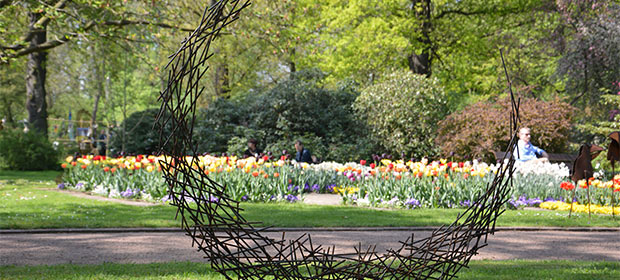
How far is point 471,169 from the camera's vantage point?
10312mm

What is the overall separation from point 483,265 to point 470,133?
405 inches

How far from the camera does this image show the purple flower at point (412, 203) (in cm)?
898

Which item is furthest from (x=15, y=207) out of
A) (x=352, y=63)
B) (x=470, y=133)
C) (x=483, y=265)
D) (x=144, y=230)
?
(x=352, y=63)

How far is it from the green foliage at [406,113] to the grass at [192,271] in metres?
11.5

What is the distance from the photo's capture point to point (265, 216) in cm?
750

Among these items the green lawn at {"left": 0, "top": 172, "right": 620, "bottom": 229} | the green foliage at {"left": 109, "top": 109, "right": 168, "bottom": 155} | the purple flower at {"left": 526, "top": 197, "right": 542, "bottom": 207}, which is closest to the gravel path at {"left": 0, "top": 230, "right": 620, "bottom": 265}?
the green lawn at {"left": 0, "top": 172, "right": 620, "bottom": 229}

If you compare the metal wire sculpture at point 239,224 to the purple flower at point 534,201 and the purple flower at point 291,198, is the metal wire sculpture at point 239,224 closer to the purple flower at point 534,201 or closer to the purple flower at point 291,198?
the purple flower at point 291,198

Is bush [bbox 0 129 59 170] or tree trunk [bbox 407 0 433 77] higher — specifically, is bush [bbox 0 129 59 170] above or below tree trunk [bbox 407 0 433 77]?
below

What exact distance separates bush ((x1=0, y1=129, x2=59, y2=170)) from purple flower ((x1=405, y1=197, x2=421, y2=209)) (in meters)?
13.7

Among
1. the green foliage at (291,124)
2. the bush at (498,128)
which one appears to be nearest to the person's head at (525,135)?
the bush at (498,128)

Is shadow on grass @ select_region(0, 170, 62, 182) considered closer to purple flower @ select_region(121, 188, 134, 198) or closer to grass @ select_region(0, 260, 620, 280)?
purple flower @ select_region(121, 188, 134, 198)

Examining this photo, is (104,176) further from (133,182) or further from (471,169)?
(471,169)

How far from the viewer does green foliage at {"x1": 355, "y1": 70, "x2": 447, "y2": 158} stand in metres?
16.4

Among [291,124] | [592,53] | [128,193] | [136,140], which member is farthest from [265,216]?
[592,53]
